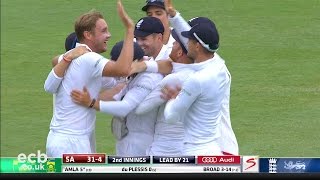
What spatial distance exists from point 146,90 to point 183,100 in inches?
12.8

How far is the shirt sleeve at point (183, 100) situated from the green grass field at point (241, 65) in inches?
57.1

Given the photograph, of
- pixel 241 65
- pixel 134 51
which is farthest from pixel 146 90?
pixel 241 65

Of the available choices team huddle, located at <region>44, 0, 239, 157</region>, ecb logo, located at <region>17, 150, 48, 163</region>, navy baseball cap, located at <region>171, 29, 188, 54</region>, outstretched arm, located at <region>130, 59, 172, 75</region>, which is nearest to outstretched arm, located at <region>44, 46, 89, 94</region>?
team huddle, located at <region>44, 0, 239, 157</region>

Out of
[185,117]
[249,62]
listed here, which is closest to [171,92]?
[185,117]

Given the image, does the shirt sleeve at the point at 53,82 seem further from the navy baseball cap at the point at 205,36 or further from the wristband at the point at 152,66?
the navy baseball cap at the point at 205,36

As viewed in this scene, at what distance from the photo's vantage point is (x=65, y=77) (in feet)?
18.1

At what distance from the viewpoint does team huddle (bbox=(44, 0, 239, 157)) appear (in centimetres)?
538

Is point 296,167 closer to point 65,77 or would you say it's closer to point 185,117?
point 185,117

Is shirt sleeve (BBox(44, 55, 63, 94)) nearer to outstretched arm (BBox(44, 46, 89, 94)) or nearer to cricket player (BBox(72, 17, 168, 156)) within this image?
outstretched arm (BBox(44, 46, 89, 94))

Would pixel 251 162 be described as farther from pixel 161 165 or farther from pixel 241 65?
pixel 241 65

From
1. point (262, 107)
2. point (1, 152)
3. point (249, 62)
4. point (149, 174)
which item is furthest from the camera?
point (249, 62)

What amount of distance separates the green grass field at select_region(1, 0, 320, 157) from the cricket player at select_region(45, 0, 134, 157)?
90 cm

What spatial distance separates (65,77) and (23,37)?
4058mm

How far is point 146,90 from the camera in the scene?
18.3ft
